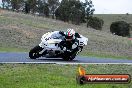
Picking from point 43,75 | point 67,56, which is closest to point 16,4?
point 67,56

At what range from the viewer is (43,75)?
1342 centimetres

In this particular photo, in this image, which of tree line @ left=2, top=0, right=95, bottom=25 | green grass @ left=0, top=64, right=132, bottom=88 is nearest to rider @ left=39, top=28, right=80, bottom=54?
green grass @ left=0, top=64, right=132, bottom=88

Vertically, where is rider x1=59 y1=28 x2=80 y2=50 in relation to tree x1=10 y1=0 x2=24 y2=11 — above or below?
above

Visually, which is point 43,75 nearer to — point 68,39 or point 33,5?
point 68,39

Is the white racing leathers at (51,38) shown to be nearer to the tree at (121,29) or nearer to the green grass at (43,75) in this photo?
the green grass at (43,75)

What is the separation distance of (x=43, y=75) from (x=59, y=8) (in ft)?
357

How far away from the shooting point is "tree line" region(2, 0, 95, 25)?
117062 millimetres

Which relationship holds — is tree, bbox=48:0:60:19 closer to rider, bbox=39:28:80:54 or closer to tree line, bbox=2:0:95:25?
tree line, bbox=2:0:95:25

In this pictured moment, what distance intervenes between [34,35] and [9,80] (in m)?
42.9

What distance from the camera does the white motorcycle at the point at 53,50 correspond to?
2211 centimetres

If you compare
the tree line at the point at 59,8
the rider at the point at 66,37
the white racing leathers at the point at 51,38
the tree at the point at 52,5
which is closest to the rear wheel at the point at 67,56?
the rider at the point at 66,37

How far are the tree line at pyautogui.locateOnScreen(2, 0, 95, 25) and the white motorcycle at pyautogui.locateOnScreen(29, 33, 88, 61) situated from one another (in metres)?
92.5

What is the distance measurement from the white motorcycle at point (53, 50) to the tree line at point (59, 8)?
92.5 m

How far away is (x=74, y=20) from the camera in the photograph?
11625cm
